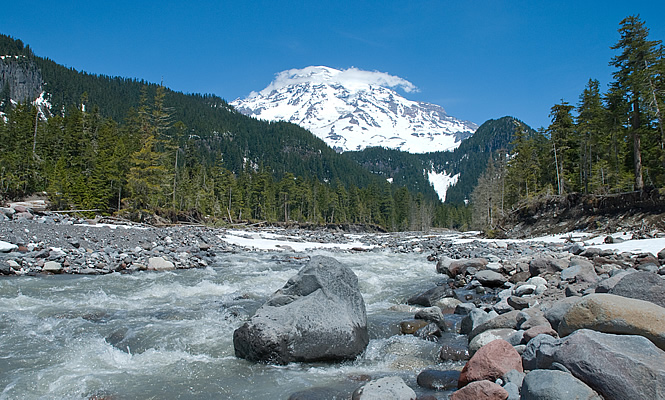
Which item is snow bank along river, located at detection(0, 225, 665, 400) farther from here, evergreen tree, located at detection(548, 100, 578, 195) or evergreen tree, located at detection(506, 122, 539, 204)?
evergreen tree, located at detection(506, 122, 539, 204)

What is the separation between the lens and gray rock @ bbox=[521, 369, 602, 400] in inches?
143

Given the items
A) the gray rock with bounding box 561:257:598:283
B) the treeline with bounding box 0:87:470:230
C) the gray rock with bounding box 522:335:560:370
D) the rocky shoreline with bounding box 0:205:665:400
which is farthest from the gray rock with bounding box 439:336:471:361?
the treeline with bounding box 0:87:470:230

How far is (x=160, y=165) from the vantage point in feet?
127

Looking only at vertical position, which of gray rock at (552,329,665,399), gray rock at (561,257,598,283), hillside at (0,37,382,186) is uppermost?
hillside at (0,37,382,186)

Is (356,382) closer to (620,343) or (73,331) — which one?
(620,343)

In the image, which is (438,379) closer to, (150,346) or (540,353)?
(540,353)

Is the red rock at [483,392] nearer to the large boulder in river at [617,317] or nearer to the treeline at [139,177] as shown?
the large boulder in river at [617,317]

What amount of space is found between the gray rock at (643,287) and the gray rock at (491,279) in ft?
19.2

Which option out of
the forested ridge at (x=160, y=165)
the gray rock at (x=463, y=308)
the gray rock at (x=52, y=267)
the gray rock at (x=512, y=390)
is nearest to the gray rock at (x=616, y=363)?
the gray rock at (x=512, y=390)

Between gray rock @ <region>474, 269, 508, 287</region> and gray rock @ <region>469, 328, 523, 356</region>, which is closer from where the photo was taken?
gray rock @ <region>469, 328, 523, 356</region>

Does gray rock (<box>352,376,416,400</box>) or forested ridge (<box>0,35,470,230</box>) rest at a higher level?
forested ridge (<box>0,35,470,230</box>)

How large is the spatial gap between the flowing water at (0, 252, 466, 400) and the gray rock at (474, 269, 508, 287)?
9.65 feet

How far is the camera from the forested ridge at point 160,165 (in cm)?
3503

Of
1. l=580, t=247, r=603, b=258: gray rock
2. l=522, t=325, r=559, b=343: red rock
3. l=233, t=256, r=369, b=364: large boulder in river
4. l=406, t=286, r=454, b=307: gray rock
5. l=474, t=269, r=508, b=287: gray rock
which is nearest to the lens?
l=522, t=325, r=559, b=343: red rock
